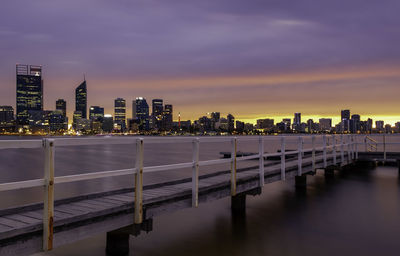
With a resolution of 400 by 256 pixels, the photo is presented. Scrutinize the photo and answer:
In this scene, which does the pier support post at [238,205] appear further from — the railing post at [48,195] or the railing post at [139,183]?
the railing post at [48,195]

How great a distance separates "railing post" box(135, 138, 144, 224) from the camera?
5926 mm

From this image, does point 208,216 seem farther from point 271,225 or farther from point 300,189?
A: point 300,189

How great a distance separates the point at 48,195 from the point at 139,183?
170 centimetres

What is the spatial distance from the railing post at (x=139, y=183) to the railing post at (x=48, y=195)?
1562mm

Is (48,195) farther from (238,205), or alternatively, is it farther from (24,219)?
(238,205)

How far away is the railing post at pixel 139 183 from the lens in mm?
5926

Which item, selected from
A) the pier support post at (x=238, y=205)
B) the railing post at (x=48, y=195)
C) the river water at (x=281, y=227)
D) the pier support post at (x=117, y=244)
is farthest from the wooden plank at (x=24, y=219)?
the pier support post at (x=238, y=205)

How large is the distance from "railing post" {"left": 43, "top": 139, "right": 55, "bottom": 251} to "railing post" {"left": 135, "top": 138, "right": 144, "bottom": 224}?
1.56m

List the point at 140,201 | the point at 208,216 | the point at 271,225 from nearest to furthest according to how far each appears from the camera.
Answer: the point at 140,201 → the point at 271,225 → the point at 208,216

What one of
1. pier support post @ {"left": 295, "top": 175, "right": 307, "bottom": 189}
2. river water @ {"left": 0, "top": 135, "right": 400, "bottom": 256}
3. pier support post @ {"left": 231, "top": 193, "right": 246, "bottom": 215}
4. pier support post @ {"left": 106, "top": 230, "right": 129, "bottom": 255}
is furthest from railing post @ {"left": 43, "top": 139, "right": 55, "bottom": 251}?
pier support post @ {"left": 295, "top": 175, "right": 307, "bottom": 189}

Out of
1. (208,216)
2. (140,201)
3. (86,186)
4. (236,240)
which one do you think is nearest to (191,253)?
(236,240)

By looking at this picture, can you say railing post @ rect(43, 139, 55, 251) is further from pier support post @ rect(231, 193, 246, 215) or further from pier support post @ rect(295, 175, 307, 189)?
pier support post @ rect(295, 175, 307, 189)

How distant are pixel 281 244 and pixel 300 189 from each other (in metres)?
7.73

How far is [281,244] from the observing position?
912cm
